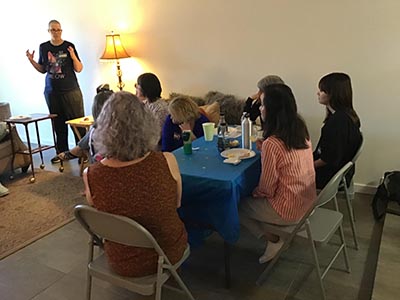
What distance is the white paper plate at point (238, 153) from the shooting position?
2.27 metres

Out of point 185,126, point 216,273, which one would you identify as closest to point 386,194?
point 216,273

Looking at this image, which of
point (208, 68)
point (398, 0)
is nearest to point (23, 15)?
point (208, 68)

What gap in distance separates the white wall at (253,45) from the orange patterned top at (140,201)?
2.30m

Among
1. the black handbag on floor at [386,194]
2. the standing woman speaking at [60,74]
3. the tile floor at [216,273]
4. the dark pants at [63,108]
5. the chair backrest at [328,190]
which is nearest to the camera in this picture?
the chair backrest at [328,190]

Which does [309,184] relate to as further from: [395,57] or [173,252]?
[395,57]

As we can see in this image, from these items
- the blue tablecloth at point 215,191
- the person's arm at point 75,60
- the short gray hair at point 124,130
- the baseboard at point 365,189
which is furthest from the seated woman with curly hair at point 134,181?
the person's arm at point 75,60

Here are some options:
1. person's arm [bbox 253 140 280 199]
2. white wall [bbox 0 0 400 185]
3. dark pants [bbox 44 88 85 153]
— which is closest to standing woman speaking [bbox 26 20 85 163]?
dark pants [bbox 44 88 85 153]

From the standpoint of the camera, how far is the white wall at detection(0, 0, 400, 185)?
3201 millimetres

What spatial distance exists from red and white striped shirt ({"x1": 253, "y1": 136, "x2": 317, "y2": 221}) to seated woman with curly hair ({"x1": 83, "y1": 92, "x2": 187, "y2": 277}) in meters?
0.58

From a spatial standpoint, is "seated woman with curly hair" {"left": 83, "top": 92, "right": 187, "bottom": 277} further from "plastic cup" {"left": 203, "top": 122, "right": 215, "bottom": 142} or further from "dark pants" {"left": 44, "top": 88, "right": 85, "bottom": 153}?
"dark pants" {"left": 44, "top": 88, "right": 85, "bottom": 153}

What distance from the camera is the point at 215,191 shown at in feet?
6.43

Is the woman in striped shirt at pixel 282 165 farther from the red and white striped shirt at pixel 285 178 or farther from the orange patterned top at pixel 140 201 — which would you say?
the orange patterned top at pixel 140 201

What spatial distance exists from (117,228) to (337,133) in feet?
5.21

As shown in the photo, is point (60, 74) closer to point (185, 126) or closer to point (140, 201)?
point (185, 126)
